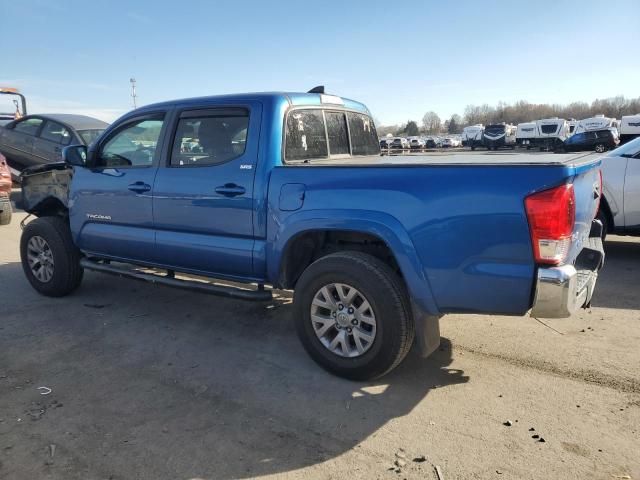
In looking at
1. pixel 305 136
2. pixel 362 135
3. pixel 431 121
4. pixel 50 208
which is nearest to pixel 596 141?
pixel 362 135

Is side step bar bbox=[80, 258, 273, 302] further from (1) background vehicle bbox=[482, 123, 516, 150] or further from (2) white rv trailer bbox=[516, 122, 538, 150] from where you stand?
(1) background vehicle bbox=[482, 123, 516, 150]

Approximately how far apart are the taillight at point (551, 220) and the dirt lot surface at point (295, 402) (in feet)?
3.31

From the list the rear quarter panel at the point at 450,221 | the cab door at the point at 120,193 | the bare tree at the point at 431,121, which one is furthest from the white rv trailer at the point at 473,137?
the bare tree at the point at 431,121

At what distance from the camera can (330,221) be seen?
131 inches

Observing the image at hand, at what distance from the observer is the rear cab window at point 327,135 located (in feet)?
12.9

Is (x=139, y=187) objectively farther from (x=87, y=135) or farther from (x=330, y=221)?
(x=87, y=135)

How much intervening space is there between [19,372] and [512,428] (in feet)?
11.1

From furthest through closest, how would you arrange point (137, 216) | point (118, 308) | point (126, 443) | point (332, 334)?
point (118, 308) → point (137, 216) → point (332, 334) → point (126, 443)

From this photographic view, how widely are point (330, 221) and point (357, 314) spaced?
65cm

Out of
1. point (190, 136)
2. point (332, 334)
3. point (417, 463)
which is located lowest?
point (417, 463)

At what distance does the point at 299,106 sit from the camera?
13.1 feet

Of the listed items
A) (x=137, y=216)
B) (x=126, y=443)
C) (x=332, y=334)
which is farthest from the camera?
(x=137, y=216)

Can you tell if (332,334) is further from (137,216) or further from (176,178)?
→ (137,216)

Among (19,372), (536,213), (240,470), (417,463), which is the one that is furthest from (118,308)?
(536,213)
